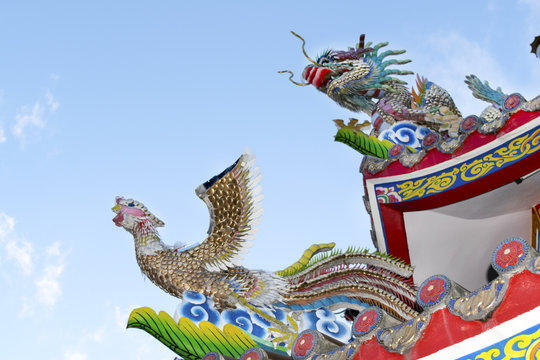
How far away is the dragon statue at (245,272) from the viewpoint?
6.34 metres

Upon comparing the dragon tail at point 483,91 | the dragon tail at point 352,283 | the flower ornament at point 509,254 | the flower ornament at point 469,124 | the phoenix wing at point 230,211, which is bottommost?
the flower ornament at point 509,254

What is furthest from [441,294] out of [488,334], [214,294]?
[214,294]

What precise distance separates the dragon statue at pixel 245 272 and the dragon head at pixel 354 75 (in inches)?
123

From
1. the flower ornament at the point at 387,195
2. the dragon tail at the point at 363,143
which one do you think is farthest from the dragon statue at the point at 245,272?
the dragon tail at the point at 363,143

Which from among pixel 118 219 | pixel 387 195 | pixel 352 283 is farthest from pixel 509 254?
pixel 118 219

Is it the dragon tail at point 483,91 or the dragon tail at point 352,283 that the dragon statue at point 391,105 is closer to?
the dragon tail at point 483,91

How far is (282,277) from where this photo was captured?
6652mm

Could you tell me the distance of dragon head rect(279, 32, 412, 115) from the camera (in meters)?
9.45

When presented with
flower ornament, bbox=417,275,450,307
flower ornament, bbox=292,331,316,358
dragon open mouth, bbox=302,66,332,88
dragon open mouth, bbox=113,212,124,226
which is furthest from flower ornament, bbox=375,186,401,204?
flower ornament, bbox=417,275,450,307

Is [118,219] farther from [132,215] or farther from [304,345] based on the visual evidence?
[304,345]

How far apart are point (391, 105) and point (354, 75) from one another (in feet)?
2.52

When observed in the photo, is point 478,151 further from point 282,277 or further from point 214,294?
point 214,294

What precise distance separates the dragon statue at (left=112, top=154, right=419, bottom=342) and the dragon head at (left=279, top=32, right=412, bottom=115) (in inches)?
123

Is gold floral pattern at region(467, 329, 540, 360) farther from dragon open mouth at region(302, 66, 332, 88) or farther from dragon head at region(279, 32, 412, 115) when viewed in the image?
dragon open mouth at region(302, 66, 332, 88)
